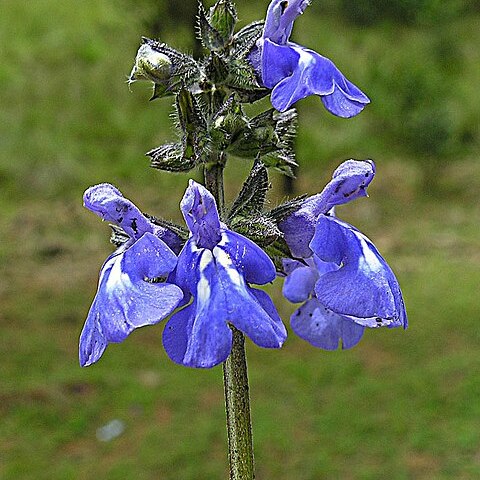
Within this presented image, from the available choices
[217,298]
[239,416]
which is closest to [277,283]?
[239,416]

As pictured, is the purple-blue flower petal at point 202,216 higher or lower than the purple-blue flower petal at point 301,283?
lower

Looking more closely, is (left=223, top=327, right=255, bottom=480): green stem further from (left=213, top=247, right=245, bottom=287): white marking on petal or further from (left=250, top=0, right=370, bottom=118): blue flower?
(left=250, top=0, right=370, bottom=118): blue flower

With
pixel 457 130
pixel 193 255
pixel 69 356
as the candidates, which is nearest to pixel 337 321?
pixel 193 255

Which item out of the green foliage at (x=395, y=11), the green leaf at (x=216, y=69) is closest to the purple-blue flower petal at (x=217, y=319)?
the green leaf at (x=216, y=69)

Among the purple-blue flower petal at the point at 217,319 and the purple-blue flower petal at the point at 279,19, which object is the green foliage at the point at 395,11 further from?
the purple-blue flower petal at the point at 217,319

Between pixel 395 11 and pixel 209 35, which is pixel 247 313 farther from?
pixel 395 11

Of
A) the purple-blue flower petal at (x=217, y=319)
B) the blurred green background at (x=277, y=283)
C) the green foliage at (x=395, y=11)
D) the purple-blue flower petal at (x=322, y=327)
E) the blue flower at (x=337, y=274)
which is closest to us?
the purple-blue flower petal at (x=217, y=319)
